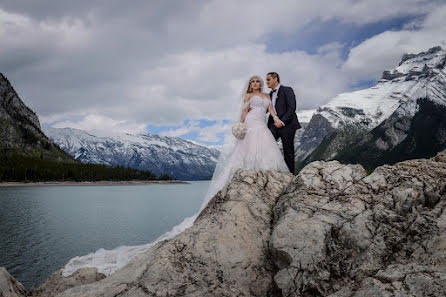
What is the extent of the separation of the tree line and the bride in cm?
15433

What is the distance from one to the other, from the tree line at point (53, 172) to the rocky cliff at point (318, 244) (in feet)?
516

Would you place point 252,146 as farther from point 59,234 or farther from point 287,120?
point 59,234

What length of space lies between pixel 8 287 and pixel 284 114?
1141 cm

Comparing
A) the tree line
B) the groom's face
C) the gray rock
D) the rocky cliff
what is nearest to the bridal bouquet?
the groom's face

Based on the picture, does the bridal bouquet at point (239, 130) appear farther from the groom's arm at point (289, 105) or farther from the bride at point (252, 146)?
the groom's arm at point (289, 105)

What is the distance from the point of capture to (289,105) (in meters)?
12.7

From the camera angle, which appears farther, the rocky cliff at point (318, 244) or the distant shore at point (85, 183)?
the distant shore at point (85, 183)

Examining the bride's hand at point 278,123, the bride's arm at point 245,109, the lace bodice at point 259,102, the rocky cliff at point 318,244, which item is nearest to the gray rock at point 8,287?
the rocky cliff at point 318,244

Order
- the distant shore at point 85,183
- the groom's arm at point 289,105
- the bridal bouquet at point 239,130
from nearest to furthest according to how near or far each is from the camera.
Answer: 1. the bridal bouquet at point 239,130
2. the groom's arm at point 289,105
3. the distant shore at point 85,183

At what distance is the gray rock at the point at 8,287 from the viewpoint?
31.1 feet

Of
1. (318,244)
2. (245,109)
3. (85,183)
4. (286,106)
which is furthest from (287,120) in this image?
(85,183)

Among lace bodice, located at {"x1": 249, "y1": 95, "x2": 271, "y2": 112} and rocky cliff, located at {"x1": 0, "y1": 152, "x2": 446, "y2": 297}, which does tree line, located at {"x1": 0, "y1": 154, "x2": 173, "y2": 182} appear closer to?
lace bodice, located at {"x1": 249, "y1": 95, "x2": 271, "y2": 112}

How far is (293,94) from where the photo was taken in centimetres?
1277

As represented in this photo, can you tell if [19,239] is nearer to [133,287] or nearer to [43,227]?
[43,227]
